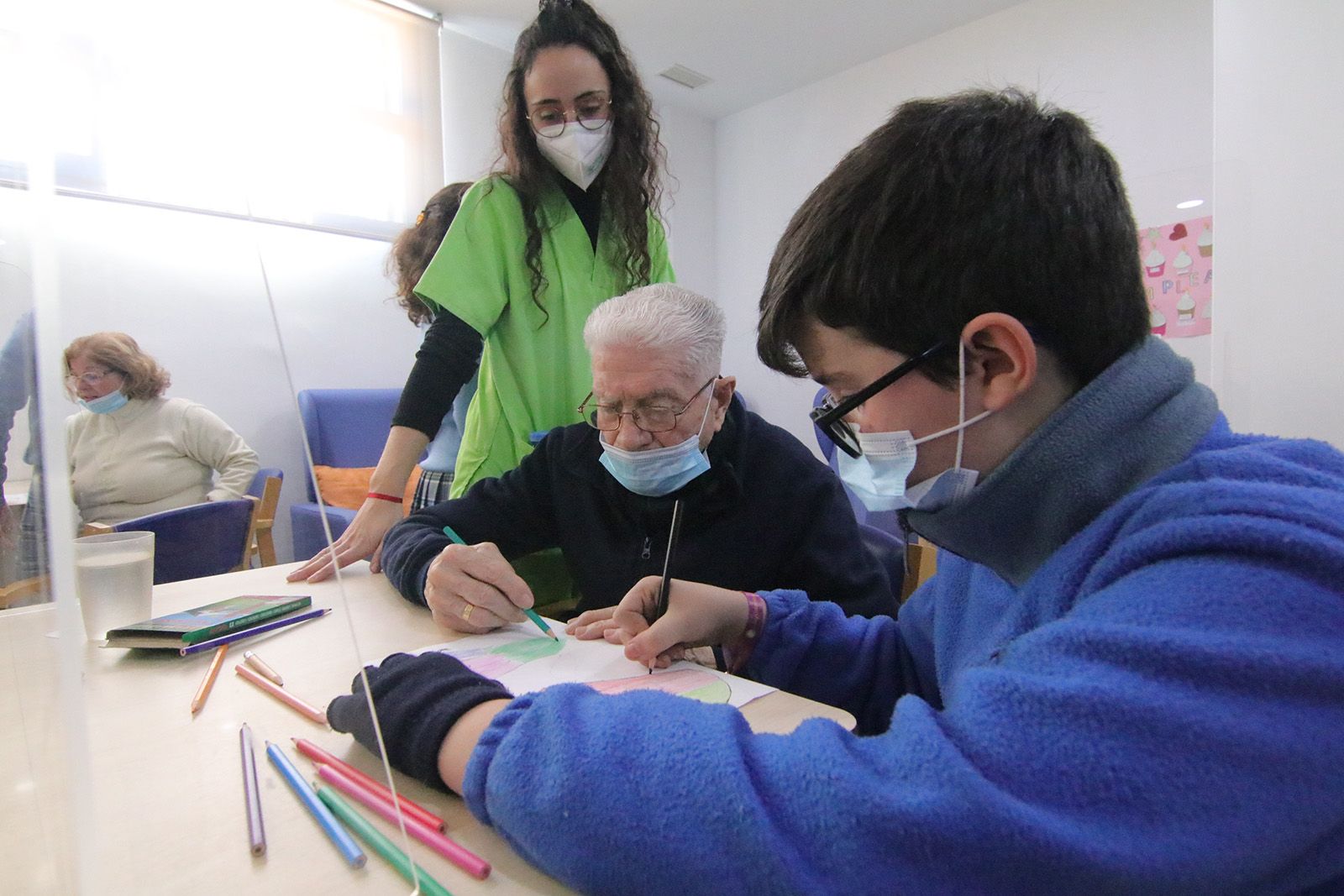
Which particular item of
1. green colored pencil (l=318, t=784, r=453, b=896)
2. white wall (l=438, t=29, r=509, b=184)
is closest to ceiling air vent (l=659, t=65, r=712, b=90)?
white wall (l=438, t=29, r=509, b=184)

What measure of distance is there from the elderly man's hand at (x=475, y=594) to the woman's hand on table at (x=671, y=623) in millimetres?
74

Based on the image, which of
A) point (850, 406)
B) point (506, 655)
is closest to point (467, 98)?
point (506, 655)

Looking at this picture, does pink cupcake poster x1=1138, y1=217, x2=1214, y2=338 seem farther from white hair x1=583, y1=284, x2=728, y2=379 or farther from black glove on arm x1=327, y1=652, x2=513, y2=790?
black glove on arm x1=327, y1=652, x2=513, y2=790

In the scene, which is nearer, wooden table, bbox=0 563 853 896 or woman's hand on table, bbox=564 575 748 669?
wooden table, bbox=0 563 853 896

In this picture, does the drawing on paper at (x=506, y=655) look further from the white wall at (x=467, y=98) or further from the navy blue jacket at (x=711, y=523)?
the white wall at (x=467, y=98)

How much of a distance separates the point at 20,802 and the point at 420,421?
90 cm

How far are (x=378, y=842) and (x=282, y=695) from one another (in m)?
0.29

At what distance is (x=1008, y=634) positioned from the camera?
0.57 meters

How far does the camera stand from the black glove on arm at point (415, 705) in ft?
1.71

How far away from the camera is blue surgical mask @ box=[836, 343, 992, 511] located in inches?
23.1

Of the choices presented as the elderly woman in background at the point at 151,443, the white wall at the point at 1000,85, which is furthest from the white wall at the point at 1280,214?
the elderly woman in background at the point at 151,443

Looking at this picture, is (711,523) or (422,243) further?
(422,243)

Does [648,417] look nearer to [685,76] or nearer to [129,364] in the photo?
[129,364]

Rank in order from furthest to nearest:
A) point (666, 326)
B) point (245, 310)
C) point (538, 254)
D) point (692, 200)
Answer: point (692, 200), point (245, 310), point (538, 254), point (666, 326)
